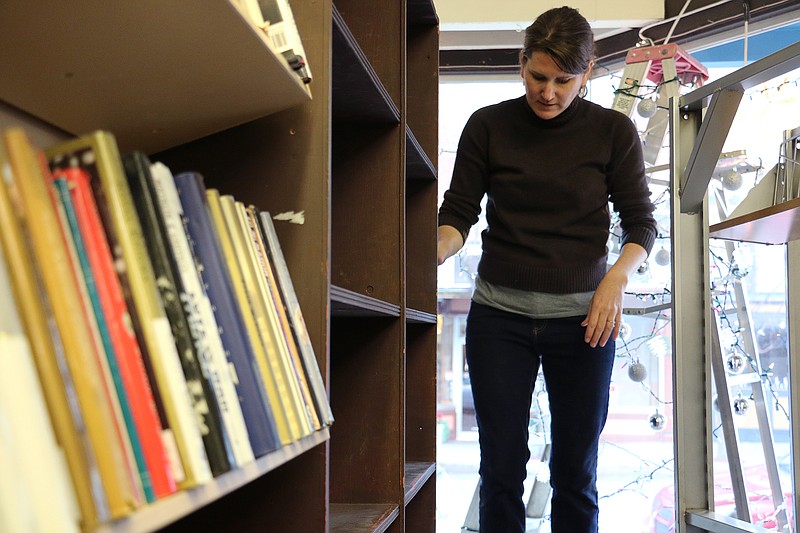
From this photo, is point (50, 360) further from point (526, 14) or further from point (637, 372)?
point (526, 14)

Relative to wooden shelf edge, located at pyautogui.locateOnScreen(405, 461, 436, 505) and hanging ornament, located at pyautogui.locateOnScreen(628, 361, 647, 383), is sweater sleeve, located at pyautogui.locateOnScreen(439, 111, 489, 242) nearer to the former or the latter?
wooden shelf edge, located at pyautogui.locateOnScreen(405, 461, 436, 505)

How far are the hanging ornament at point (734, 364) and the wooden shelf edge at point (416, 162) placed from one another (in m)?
1.13

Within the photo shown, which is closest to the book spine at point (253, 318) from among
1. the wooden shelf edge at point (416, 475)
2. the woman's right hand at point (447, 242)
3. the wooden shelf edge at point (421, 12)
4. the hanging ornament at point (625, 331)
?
the wooden shelf edge at point (416, 475)

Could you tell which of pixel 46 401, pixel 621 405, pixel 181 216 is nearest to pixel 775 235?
pixel 621 405

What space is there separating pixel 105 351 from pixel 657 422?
2403 millimetres

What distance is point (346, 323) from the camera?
164 cm

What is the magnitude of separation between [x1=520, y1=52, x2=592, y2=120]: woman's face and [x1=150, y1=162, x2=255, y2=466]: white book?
1142 mm

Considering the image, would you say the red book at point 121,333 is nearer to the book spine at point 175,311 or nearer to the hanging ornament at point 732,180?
the book spine at point 175,311

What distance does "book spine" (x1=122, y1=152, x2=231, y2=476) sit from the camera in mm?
600

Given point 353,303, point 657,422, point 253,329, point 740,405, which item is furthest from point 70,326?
point 657,422

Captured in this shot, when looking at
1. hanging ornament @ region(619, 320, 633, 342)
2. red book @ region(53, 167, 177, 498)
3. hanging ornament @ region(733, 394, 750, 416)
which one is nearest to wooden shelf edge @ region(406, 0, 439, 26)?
hanging ornament @ region(619, 320, 633, 342)

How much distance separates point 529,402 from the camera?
172 cm

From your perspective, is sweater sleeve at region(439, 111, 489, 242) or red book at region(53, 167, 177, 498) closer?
red book at region(53, 167, 177, 498)

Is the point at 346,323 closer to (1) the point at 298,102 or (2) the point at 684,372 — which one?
(1) the point at 298,102
